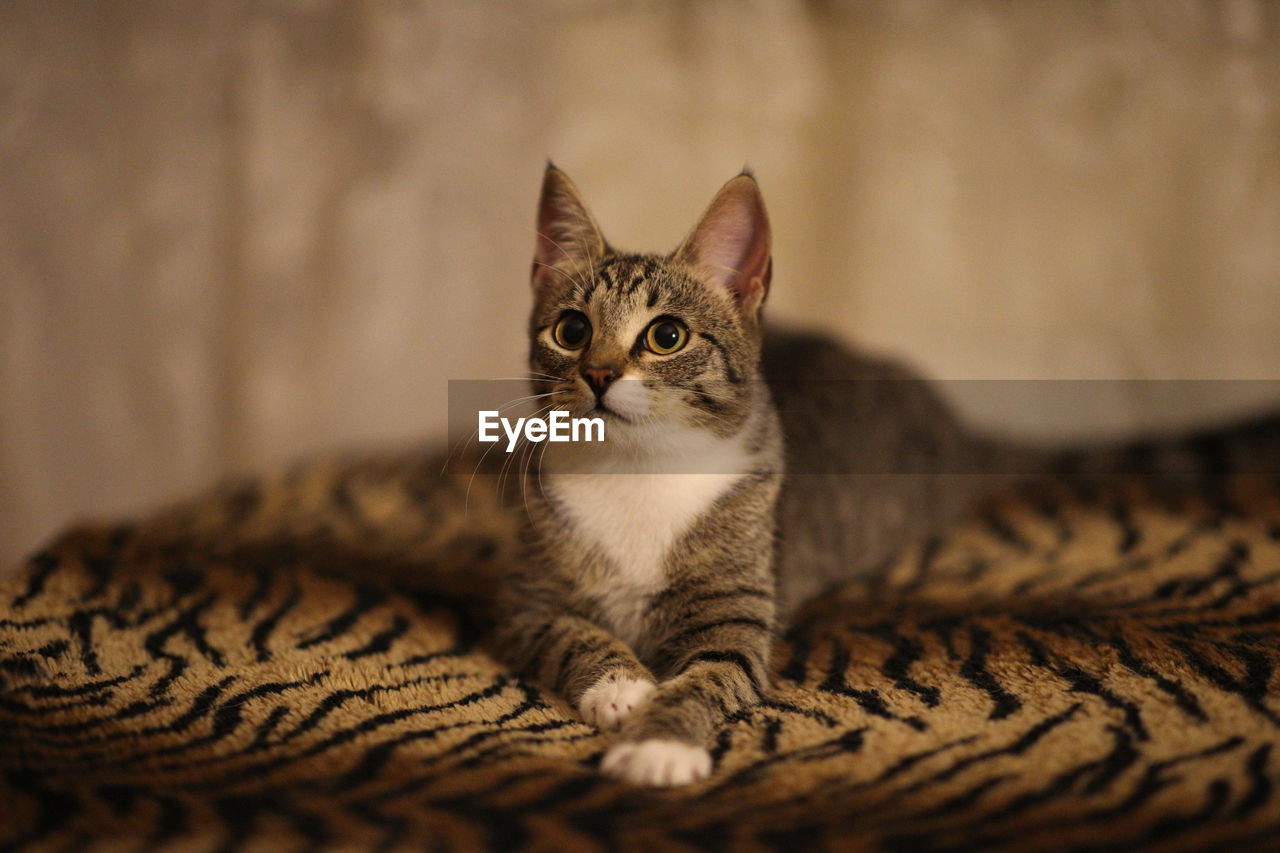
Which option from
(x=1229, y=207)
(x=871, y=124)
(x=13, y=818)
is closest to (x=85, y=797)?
(x=13, y=818)

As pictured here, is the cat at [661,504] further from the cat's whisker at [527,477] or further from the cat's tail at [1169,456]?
the cat's tail at [1169,456]

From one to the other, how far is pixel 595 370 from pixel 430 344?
1.48 meters

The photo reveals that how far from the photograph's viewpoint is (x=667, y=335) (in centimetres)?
133

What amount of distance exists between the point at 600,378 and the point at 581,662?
39cm

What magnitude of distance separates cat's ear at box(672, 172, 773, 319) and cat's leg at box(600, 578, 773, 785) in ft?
1.50

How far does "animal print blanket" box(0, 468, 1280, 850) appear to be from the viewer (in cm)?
84

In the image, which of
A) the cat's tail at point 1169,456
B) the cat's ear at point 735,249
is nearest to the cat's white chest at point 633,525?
the cat's ear at point 735,249

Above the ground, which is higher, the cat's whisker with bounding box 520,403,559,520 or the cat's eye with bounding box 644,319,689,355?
the cat's eye with bounding box 644,319,689,355

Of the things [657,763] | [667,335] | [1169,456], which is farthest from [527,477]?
[1169,456]

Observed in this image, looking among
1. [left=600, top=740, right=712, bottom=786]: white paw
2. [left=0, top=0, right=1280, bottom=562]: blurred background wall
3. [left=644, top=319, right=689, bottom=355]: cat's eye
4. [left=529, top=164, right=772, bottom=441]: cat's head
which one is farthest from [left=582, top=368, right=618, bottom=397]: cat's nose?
[left=0, top=0, right=1280, bottom=562]: blurred background wall

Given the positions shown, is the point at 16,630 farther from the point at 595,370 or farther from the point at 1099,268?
the point at 1099,268

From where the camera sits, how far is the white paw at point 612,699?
1127mm

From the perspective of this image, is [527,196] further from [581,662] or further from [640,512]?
[581,662]

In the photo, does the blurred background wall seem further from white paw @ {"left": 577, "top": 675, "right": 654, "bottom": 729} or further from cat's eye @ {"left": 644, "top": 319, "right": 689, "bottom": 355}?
white paw @ {"left": 577, "top": 675, "right": 654, "bottom": 729}
